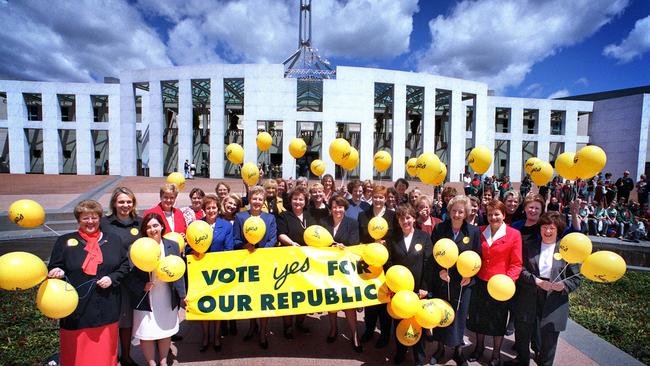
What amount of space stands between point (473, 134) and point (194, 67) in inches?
978

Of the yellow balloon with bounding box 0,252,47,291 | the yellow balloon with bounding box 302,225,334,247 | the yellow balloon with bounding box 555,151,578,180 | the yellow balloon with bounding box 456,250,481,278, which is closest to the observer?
the yellow balloon with bounding box 0,252,47,291

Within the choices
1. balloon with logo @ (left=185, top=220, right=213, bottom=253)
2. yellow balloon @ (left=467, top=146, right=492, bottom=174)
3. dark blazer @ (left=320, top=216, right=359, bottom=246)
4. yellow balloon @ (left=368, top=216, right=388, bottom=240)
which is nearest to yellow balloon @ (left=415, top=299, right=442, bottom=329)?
yellow balloon @ (left=368, top=216, right=388, bottom=240)

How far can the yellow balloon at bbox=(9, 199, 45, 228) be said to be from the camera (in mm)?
3020

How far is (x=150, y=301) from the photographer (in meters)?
3.21

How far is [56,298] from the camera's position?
2465 millimetres

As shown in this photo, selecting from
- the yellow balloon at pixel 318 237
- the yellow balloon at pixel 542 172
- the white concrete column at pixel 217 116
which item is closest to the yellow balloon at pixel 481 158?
the yellow balloon at pixel 542 172

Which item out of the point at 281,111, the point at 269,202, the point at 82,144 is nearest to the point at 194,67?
the point at 281,111

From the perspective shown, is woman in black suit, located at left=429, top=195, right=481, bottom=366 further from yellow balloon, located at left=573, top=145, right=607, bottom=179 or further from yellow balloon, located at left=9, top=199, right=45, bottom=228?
yellow balloon, located at left=9, top=199, right=45, bottom=228

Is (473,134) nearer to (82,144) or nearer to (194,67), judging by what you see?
(194,67)

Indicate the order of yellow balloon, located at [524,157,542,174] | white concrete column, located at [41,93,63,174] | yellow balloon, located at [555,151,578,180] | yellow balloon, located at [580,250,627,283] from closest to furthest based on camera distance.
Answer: yellow balloon, located at [580,250,627,283] < yellow balloon, located at [555,151,578,180] < yellow balloon, located at [524,157,542,174] < white concrete column, located at [41,93,63,174]

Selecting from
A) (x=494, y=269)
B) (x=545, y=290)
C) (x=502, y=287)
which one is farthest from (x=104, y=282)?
(x=545, y=290)

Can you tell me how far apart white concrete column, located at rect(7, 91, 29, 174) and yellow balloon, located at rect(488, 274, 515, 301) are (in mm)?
39697

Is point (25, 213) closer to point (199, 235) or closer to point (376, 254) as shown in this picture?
point (199, 235)

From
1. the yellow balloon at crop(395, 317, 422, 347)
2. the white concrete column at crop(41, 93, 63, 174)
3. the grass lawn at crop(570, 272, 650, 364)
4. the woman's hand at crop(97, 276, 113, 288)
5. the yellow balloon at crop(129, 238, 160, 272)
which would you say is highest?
the white concrete column at crop(41, 93, 63, 174)
